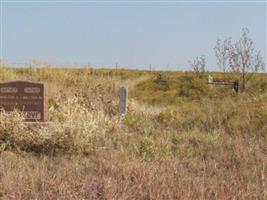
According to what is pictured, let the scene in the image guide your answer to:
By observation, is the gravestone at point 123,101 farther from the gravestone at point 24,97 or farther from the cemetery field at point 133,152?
the gravestone at point 24,97

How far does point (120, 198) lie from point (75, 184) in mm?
857

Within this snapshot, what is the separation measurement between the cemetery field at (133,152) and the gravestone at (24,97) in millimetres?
330

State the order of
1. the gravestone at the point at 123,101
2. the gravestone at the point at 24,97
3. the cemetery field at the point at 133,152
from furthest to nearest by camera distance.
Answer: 1. the gravestone at the point at 123,101
2. the gravestone at the point at 24,97
3. the cemetery field at the point at 133,152

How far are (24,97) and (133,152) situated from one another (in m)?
4.02

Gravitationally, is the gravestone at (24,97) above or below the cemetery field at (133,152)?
above

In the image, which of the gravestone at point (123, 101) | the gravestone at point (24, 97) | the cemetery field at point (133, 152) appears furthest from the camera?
the gravestone at point (123, 101)

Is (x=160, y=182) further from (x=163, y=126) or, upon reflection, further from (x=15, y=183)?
(x=163, y=126)

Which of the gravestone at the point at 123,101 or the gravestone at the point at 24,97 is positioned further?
the gravestone at the point at 123,101

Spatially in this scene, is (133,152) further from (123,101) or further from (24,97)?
(123,101)

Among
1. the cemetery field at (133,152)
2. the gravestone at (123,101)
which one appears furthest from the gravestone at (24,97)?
the gravestone at (123,101)

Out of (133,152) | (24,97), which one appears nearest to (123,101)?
(24,97)

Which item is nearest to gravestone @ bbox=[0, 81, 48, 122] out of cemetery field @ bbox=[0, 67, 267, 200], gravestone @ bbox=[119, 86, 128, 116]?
cemetery field @ bbox=[0, 67, 267, 200]

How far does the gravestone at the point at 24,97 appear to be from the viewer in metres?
11.7

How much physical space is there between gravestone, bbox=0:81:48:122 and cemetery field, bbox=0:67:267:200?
1.08 ft
